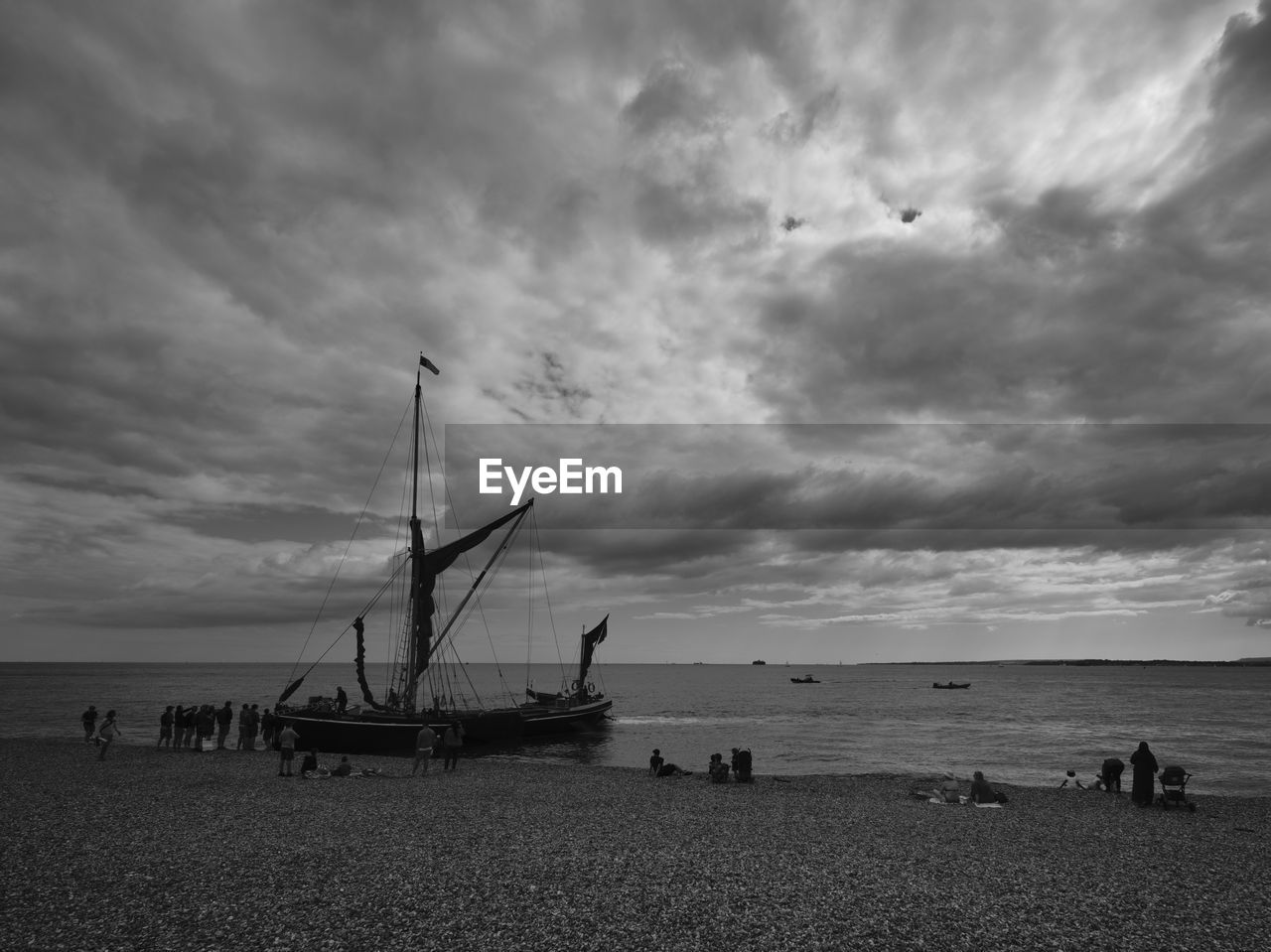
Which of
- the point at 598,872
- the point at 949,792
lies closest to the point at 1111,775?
the point at 949,792

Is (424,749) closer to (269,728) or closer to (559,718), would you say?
(269,728)

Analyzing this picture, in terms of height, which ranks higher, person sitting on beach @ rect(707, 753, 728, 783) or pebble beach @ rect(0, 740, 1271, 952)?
pebble beach @ rect(0, 740, 1271, 952)

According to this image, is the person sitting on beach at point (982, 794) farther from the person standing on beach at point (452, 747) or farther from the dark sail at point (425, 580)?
the dark sail at point (425, 580)

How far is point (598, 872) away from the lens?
1314cm

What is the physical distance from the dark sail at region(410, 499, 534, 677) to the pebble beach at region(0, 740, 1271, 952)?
21862mm

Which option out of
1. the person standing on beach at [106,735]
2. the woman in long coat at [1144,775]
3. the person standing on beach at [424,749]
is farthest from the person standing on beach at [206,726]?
the woman in long coat at [1144,775]

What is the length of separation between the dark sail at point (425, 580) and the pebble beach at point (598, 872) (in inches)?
861

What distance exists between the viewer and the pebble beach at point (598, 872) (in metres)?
10.4

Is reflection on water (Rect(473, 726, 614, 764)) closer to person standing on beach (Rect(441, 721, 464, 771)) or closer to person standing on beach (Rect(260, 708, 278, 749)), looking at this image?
person standing on beach (Rect(441, 721, 464, 771))

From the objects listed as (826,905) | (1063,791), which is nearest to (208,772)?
(826,905)

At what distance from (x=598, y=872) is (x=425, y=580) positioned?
112 ft

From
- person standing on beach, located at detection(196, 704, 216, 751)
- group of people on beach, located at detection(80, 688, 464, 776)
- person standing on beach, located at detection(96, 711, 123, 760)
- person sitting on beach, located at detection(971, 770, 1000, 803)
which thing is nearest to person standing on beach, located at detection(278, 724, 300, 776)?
group of people on beach, located at detection(80, 688, 464, 776)

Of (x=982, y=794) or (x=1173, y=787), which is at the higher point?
(x=1173, y=787)

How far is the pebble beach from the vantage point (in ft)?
34.2
